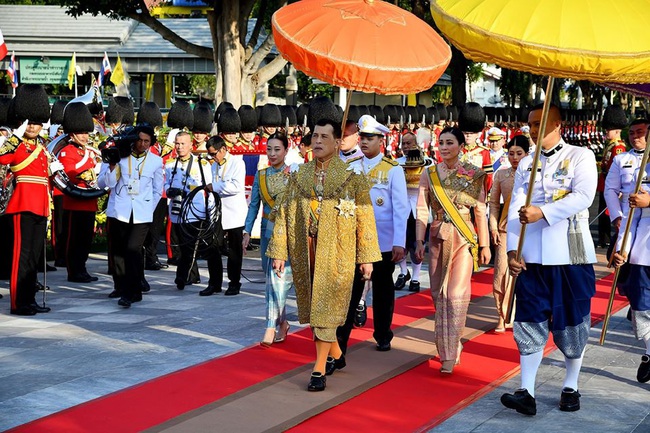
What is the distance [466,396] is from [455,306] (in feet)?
2.69

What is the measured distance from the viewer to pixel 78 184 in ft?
42.1

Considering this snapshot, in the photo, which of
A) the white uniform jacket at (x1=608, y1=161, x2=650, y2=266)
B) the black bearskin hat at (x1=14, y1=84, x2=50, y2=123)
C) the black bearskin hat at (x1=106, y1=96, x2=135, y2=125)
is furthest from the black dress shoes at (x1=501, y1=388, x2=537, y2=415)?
the black bearskin hat at (x1=106, y1=96, x2=135, y2=125)

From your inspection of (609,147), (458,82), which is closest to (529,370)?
(609,147)

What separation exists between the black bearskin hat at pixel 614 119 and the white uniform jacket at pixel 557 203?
9317 mm

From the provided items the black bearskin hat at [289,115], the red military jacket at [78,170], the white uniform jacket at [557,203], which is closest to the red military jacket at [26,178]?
the red military jacket at [78,170]

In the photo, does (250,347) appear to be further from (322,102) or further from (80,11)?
(80,11)

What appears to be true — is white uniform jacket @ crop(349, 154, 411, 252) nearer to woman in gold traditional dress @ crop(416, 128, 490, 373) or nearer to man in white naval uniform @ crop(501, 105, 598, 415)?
woman in gold traditional dress @ crop(416, 128, 490, 373)

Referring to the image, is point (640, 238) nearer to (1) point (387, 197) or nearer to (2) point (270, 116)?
(1) point (387, 197)

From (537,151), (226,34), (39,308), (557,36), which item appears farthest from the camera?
(226,34)

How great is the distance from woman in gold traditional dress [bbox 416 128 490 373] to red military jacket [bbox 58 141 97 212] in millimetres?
5454

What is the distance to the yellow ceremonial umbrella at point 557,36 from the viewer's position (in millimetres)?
5688

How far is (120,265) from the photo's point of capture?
444 inches

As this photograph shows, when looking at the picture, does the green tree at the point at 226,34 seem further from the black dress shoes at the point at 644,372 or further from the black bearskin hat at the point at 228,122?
the black dress shoes at the point at 644,372

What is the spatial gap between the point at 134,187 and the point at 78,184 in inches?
76.8
